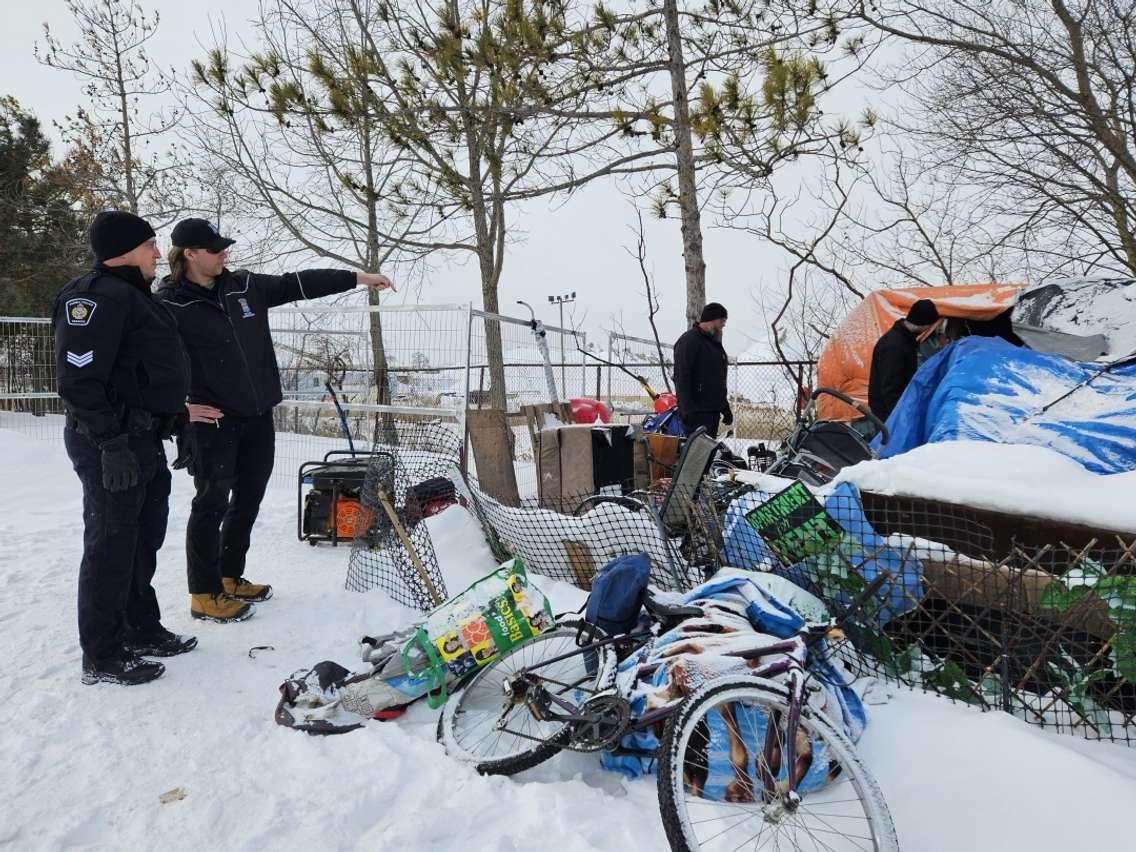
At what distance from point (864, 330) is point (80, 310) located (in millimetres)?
6435

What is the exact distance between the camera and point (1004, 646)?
2365 mm

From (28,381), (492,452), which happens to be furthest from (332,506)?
(28,381)

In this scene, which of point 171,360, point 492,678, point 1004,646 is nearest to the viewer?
point 1004,646

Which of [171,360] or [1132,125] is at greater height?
[1132,125]

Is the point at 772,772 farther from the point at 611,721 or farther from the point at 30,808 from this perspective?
the point at 30,808

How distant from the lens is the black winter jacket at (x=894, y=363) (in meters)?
5.28

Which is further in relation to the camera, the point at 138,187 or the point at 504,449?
the point at 138,187

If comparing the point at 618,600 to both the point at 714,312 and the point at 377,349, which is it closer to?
the point at 714,312

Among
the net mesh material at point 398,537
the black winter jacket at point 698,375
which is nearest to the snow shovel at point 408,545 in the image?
the net mesh material at point 398,537

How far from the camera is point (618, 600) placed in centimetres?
249

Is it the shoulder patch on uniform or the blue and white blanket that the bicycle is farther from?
the shoulder patch on uniform

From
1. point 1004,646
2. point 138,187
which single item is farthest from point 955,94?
point 138,187

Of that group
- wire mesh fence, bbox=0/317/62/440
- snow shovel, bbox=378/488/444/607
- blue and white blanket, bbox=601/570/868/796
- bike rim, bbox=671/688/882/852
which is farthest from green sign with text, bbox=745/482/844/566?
wire mesh fence, bbox=0/317/62/440

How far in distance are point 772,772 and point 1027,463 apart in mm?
2037
